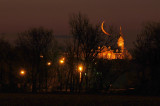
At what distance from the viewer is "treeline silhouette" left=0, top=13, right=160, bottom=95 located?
32.3 metres

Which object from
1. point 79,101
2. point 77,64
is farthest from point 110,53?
point 79,101

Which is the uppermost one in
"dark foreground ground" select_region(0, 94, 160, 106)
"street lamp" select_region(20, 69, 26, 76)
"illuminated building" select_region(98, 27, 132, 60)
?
"illuminated building" select_region(98, 27, 132, 60)

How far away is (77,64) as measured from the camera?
40.8 metres

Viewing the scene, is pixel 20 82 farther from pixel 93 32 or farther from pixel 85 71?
pixel 93 32

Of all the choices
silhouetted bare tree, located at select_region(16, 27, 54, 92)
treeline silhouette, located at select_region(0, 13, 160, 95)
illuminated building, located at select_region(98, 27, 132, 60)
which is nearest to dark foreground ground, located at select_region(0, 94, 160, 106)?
treeline silhouette, located at select_region(0, 13, 160, 95)

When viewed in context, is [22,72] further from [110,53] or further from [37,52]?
[110,53]

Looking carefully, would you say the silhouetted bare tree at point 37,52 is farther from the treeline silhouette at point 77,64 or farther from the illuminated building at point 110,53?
the illuminated building at point 110,53

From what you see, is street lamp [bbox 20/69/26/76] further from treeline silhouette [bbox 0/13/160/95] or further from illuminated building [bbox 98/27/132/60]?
illuminated building [bbox 98/27/132/60]

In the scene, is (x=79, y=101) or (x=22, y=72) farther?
(x=22, y=72)

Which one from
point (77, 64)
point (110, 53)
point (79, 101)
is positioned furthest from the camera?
point (110, 53)

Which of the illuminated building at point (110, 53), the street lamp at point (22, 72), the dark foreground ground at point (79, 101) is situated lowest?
the dark foreground ground at point (79, 101)

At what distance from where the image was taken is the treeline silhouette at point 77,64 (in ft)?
106

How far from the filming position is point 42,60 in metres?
48.6

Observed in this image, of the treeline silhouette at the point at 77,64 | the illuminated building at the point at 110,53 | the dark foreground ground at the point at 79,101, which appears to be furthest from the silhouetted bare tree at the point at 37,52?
the dark foreground ground at the point at 79,101
